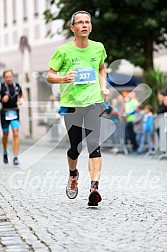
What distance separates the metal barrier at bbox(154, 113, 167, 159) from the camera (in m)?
17.3

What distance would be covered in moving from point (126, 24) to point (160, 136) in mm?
5587

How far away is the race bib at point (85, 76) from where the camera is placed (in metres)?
7.78

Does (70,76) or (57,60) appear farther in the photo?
(57,60)

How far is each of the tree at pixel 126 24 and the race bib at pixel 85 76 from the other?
1344 centimetres

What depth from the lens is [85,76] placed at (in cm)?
780

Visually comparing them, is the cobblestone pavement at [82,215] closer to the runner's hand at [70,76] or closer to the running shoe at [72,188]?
the running shoe at [72,188]

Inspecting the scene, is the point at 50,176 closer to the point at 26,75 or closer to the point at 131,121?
the point at 131,121

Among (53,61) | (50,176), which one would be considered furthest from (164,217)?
(50,176)

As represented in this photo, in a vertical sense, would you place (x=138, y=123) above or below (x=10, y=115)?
below

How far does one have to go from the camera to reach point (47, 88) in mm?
36688

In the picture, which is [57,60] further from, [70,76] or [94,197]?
[94,197]

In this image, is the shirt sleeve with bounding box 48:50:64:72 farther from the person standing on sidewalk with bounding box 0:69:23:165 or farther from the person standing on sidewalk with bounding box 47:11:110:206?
the person standing on sidewalk with bounding box 0:69:23:165

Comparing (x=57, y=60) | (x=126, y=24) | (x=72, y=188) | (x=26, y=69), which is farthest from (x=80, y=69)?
(x=26, y=69)

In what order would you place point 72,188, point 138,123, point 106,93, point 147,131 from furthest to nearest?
point 138,123 < point 147,131 < point 72,188 < point 106,93
